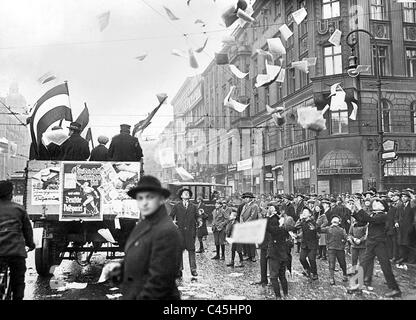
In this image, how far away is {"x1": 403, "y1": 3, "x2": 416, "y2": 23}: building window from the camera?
72.3 ft

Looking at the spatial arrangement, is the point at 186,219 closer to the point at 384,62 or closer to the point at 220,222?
the point at 220,222

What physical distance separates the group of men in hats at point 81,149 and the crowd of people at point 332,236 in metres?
2.30

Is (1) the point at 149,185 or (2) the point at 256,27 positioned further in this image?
(2) the point at 256,27

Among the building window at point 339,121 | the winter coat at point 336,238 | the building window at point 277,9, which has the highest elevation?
the building window at point 277,9

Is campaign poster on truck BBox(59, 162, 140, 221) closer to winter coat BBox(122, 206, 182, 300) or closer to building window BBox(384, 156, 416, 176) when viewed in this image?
winter coat BBox(122, 206, 182, 300)

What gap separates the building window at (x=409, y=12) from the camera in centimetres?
2204

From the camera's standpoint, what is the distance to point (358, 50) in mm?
21734

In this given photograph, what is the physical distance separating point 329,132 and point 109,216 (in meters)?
18.4

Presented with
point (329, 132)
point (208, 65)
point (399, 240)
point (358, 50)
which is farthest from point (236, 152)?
point (399, 240)

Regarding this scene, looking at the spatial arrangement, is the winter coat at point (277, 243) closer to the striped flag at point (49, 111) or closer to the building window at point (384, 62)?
the striped flag at point (49, 111)

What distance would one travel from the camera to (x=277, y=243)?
670 centimetres

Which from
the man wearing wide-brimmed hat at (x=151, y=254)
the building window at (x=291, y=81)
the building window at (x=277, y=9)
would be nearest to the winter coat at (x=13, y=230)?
the man wearing wide-brimmed hat at (x=151, y=254)

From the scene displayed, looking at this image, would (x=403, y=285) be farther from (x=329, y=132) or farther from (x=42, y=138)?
(x=329, y=132)

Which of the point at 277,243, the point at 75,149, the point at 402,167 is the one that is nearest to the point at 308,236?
the point at 277,243
